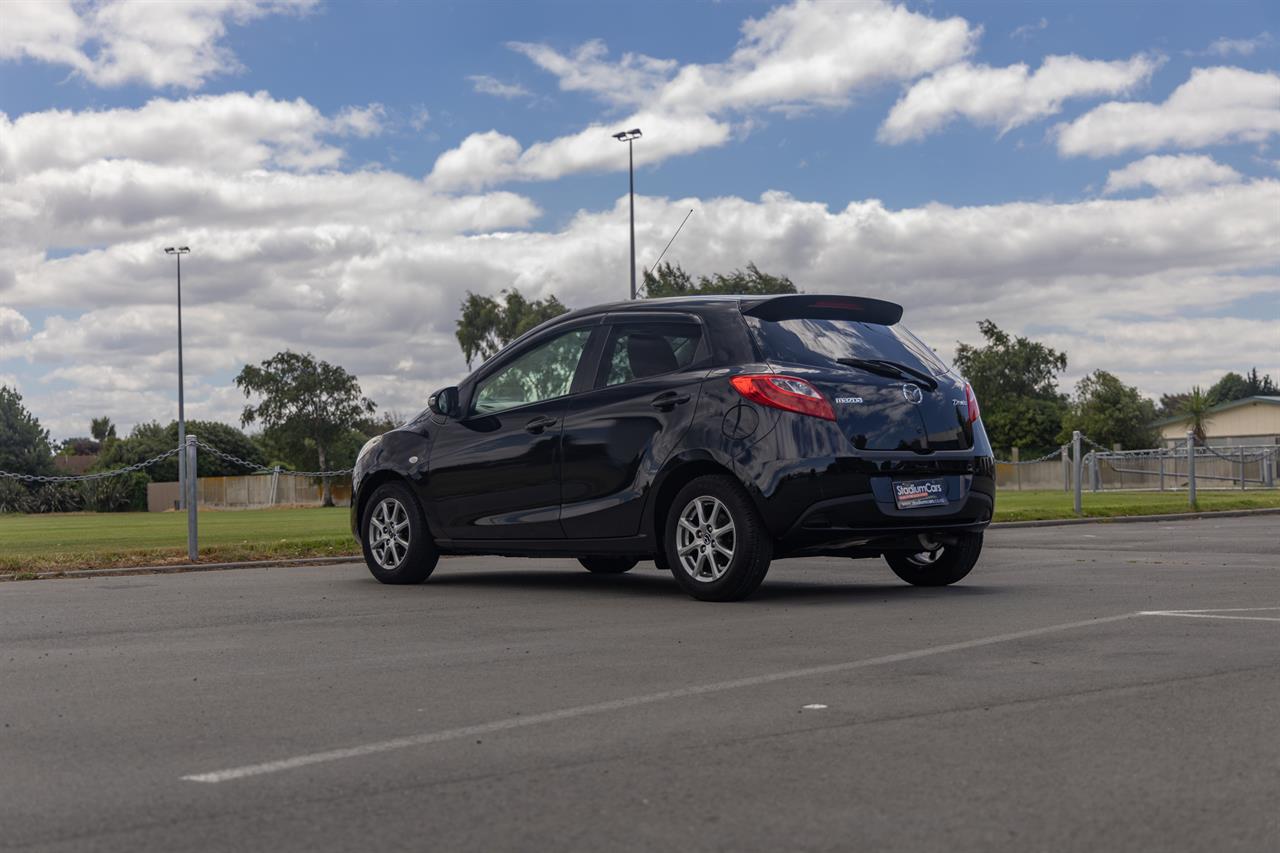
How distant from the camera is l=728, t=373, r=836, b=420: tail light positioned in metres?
9.19

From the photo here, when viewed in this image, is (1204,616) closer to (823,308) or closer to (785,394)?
(785,394)

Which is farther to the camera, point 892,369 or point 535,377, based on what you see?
point 535,377

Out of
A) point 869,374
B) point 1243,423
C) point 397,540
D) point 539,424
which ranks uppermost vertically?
point 1243,423

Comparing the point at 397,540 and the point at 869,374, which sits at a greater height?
the point at 869,374

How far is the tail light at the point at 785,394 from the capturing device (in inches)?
362

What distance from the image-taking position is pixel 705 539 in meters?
9.48

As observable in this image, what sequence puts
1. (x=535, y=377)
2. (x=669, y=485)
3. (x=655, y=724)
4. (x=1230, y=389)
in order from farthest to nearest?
(x=1230, y=389) < (x=535, y=377) < (x=669, y=485) < (x=655, y=724)

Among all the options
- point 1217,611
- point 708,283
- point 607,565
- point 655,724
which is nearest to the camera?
point 655,724

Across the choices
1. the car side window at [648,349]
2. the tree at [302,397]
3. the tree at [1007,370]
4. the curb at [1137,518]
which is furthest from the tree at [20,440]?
the car side window at [648,349]

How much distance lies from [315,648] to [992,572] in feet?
20.0

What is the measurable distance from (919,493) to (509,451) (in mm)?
2891

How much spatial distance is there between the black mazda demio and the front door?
0.04 ft

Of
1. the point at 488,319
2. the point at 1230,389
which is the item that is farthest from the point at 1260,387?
the point at 488,319

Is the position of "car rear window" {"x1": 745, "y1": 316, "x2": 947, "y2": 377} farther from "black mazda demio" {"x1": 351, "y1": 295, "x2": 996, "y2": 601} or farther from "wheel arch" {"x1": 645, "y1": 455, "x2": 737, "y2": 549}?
"wheel arch" {"x1": 645, "y1": 455, "x2": 737, "y2": 549}
